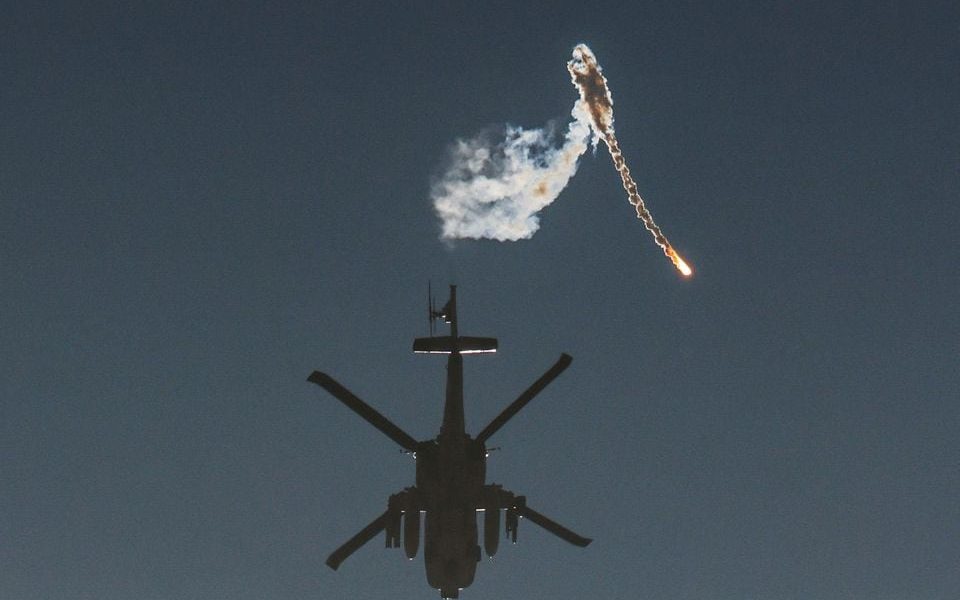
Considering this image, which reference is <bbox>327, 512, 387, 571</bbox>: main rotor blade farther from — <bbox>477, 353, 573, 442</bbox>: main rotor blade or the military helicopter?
<bbox>477, 353, 573, 442</bbox>: main rotor blade

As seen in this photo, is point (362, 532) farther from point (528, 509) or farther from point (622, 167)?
point (622, 167)

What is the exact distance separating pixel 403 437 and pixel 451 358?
6378 mm

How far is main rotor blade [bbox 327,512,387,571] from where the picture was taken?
84250 mm

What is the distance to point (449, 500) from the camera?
80250mm

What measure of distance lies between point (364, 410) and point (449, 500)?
6294 millimetres

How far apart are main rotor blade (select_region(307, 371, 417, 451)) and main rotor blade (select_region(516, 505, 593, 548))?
269 inches

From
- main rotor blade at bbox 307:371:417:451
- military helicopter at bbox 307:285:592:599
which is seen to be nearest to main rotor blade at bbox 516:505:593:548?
military helicopter at bbox 307:285:592:599

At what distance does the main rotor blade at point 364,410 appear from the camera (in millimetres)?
81375

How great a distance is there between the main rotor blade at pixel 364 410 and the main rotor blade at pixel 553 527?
6826 mm

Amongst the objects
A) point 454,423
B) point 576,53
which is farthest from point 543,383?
point 576,53

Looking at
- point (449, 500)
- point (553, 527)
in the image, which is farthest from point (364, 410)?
point (553, 527)

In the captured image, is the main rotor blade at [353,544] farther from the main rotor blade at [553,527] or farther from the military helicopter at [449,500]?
the main rotor blade at [553,527]

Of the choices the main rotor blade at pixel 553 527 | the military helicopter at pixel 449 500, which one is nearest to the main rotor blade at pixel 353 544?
the military helicopter at pixel 449 500

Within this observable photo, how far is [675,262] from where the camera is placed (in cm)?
8250
